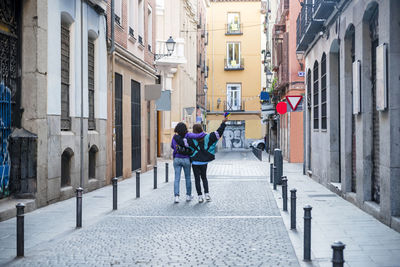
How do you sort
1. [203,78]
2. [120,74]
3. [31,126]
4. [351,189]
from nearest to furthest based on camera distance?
[31,126]
[351,189]
[120,74]
[203,78]

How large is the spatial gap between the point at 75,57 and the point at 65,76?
707mm

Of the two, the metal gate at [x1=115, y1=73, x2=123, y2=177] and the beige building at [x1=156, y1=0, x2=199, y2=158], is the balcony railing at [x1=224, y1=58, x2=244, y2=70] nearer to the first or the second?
the beige building at [x1=156, y1=0, x2=199, y2=158]

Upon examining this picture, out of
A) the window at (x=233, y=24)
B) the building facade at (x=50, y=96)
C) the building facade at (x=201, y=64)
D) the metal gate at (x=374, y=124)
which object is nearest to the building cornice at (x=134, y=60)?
the building facade at (x=50, y=96)

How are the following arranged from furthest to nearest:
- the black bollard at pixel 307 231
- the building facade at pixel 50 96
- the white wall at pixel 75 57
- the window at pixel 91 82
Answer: the window at pixel 91 82 < the white wall at pixel 75 57 < the building facade at pixel 50 96 < the black bollard at pixel 307 231

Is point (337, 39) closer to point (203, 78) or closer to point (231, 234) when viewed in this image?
point (231, 234)

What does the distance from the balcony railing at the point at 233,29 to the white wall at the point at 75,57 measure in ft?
143

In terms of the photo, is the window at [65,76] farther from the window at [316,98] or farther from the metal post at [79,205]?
the window at [316,98]

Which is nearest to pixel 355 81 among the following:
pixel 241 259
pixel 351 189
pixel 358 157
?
pixel 358 157

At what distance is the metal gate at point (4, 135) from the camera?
10.4 metres

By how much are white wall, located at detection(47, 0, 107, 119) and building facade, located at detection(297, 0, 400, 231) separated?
20.6ft

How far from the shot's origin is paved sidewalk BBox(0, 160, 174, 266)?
25.2 ft

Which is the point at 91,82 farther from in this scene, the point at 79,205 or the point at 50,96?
the point at 79,205

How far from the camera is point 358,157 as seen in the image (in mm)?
11172

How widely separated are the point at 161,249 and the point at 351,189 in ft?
22.8
